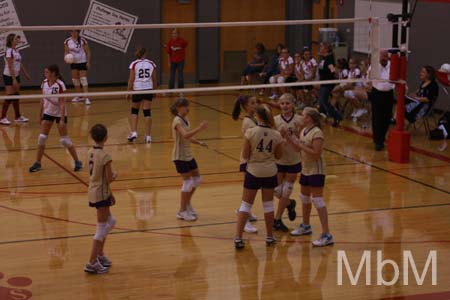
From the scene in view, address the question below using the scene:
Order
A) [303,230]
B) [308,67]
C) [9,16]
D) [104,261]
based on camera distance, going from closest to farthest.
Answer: [104,261] → [303,230] → [308,67] → [9,16]

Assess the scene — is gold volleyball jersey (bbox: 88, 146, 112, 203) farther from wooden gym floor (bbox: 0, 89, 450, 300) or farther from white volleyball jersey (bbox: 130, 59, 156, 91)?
white volleyball jersey (bbox: 130, 59, 156, 91)

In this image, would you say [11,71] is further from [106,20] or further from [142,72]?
[106,20]

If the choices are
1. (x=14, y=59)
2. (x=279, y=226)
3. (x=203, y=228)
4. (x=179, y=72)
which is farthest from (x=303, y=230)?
(x=179, y=72)

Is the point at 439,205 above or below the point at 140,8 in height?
below

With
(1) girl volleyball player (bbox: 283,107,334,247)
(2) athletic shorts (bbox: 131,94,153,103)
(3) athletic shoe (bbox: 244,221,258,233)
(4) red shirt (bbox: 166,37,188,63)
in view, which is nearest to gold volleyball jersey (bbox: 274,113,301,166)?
(1) girl volleyball player (bbox: 283,107,334,247)

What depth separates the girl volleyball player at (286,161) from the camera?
10.2 metres

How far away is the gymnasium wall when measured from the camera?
72.6 feet

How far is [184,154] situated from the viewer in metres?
10.7

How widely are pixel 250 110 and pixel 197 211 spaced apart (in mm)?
2095

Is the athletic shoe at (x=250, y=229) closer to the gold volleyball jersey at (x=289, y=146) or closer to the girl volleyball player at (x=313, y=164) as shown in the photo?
the girl volleyball player at (x=313, y=164)

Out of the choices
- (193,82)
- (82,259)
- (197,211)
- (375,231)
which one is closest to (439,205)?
(375,231)

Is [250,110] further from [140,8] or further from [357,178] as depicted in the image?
[140,8]

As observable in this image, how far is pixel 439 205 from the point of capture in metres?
12.0

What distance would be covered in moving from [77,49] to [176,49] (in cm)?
279
